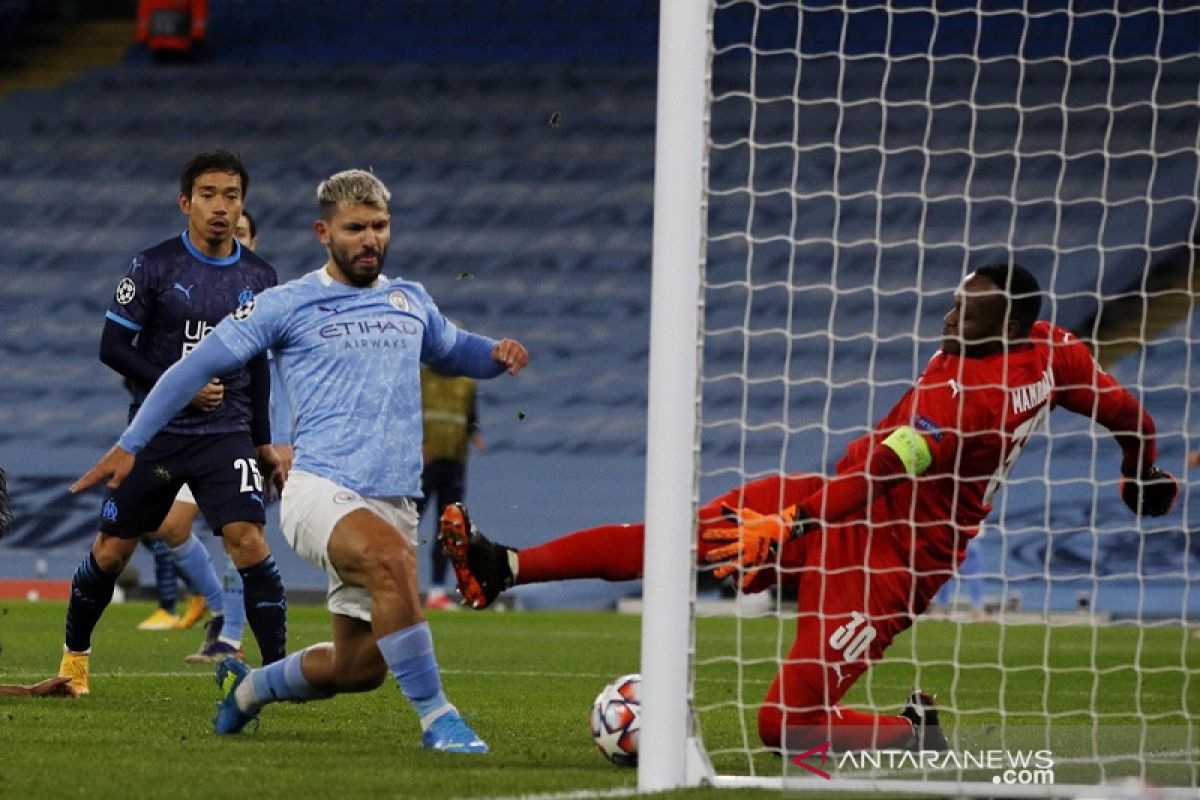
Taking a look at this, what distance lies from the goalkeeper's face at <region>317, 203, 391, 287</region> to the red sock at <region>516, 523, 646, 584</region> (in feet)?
3.21

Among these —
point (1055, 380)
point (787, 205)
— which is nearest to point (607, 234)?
point (787, 205)

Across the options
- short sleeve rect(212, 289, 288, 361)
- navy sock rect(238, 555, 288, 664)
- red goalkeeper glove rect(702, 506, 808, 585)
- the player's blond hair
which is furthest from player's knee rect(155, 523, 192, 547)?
red goalkeeper glove rect(702, 506, 808, 585)

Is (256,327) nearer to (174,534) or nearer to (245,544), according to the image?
(245,544)

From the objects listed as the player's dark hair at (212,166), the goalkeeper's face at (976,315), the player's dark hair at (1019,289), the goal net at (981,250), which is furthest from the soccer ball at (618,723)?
the goal net at (981,250)

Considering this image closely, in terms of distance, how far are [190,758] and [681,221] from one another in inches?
80.1

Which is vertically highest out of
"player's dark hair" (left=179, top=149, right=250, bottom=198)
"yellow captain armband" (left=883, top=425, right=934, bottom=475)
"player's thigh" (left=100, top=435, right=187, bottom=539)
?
"player's dark hair" (left=179, top=149, right=250, bottom=198)

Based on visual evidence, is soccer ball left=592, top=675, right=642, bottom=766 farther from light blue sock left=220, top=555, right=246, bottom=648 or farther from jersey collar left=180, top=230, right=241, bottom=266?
light blue sock left=220, top=555, right=246, bottom=648

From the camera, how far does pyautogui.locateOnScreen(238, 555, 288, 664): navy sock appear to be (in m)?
7.00

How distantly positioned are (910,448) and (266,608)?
9.22 feet

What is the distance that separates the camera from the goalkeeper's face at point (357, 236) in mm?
5555

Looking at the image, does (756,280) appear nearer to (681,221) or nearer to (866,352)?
(866,352)

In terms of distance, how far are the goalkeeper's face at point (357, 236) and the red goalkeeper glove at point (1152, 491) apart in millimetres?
2367

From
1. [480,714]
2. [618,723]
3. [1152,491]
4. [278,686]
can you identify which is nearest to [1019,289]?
[1152,491]

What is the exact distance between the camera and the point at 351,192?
5.54m
